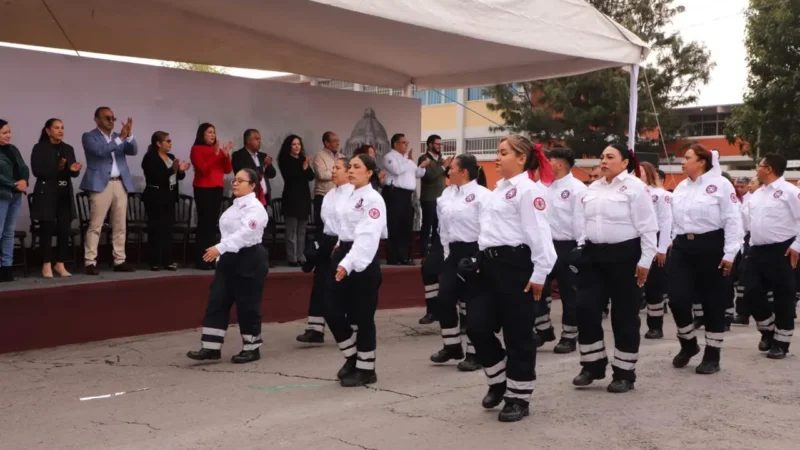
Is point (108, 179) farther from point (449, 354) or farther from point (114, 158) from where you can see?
point (449, 354)

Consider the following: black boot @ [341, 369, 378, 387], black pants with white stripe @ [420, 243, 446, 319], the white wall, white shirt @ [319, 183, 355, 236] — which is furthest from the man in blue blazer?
black boot @ [341, 369, 378, 387]

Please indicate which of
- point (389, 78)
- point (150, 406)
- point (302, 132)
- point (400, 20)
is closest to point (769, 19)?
point (389, 78)

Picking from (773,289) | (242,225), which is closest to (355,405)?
(242,225)

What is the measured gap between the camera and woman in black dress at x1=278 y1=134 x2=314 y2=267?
40.9ft

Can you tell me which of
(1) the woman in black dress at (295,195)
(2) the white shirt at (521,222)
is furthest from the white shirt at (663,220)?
(1) the woman in black dress at (295,195)

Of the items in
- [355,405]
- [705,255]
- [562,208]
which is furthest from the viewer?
[562,208]

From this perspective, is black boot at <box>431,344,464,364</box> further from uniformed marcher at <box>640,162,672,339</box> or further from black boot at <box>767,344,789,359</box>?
black boot at <box>767,344,789,359</box>

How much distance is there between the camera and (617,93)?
99.9 feet

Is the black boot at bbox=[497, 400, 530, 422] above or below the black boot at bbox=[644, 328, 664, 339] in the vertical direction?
above

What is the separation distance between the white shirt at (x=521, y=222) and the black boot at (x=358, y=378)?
1768mm

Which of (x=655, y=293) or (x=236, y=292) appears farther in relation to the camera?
(x=655, y=293)

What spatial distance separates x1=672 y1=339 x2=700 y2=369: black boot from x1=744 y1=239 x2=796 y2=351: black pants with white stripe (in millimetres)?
1302

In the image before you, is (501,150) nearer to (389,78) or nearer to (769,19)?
(389,78)

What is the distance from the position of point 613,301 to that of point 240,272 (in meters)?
3.44
